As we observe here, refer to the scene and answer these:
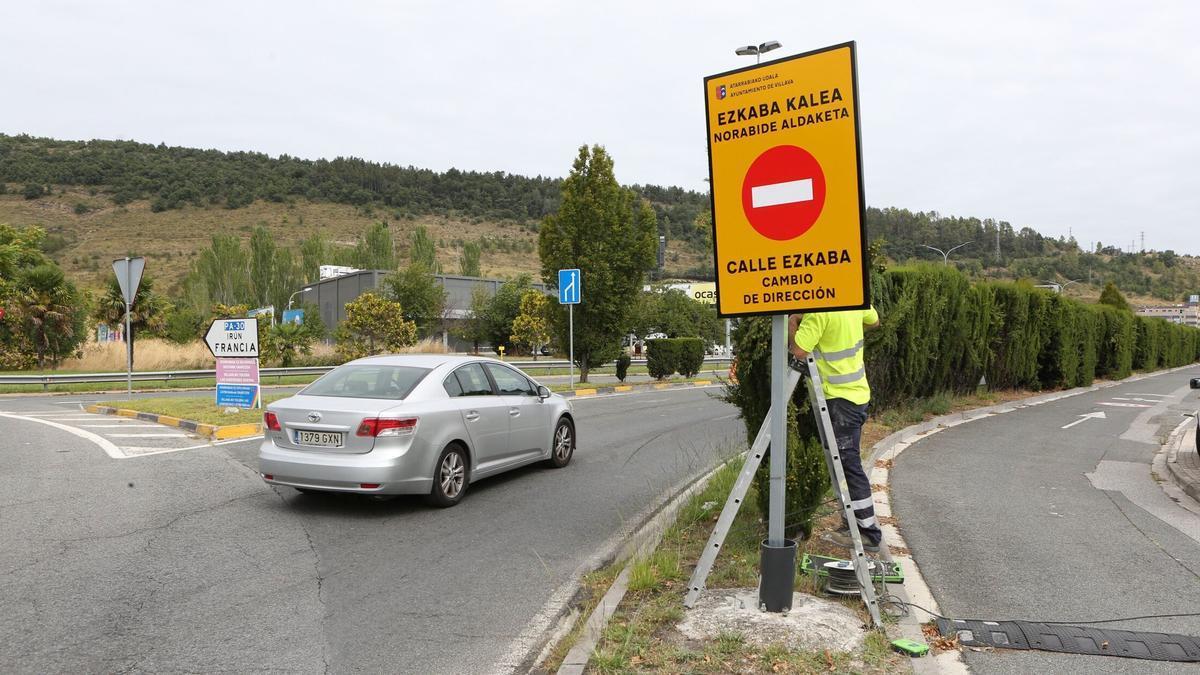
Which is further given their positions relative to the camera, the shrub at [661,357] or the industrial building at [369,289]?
the industrial building at [369,289]

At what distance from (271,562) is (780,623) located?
365cm

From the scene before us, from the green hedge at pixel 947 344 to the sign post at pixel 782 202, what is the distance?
1230 millimetres

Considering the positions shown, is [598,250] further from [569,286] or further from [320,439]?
[320,439]

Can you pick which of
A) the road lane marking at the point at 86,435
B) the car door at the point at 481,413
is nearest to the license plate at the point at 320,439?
the car door at the point at 481,413

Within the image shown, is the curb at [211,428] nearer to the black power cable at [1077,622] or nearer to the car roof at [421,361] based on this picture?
the car roof at [421,361]

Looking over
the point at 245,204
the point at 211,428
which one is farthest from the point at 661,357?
the point at 245,204

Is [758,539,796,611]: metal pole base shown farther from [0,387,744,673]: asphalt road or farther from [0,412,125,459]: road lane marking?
[0,412,125,459]: road lane marking

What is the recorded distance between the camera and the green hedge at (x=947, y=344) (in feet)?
23.2

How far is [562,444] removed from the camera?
9.77 meters

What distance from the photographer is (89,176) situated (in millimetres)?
91562

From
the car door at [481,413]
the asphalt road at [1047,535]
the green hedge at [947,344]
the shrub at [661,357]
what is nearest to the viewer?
the asphalt road at [1047,535]

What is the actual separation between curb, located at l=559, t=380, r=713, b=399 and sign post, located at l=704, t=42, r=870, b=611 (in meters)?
16.2

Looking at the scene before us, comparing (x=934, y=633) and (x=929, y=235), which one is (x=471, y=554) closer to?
(x=934, y=633)

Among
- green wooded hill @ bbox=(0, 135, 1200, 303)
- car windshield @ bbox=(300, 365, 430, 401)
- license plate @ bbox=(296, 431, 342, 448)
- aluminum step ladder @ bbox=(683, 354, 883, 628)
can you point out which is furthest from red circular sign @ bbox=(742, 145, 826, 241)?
green wooded hill @ bbox=(0, 135, 1200, 303)
